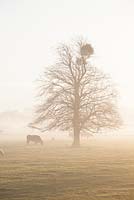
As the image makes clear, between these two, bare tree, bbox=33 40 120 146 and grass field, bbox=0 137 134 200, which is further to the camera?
bare tree, bbox=33 40 120 146

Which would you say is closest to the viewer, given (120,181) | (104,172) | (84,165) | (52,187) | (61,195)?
(61,195)

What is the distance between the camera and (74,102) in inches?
2167

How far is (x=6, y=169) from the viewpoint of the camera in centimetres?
2777

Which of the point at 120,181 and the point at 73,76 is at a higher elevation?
the point at 73,76

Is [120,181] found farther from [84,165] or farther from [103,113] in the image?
[103,113]

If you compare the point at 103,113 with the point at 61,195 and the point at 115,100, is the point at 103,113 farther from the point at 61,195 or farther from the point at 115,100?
the point at 61,195

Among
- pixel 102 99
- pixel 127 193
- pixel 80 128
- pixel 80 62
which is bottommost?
pixel 127 193

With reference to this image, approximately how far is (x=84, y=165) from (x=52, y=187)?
963 cm

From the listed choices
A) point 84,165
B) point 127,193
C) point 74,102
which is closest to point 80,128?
point 74,102

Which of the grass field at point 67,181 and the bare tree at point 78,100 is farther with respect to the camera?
the bare tree at point 78,100

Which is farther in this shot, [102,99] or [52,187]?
[102,99]

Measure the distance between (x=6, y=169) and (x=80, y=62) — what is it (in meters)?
29.9

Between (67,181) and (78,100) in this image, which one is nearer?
(67,181)

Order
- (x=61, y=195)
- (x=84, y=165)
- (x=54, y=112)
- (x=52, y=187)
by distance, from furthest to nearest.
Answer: (x=54, y=112) → (x=84, y=165) → (x=52, y=187) → (x=61, y=195)
